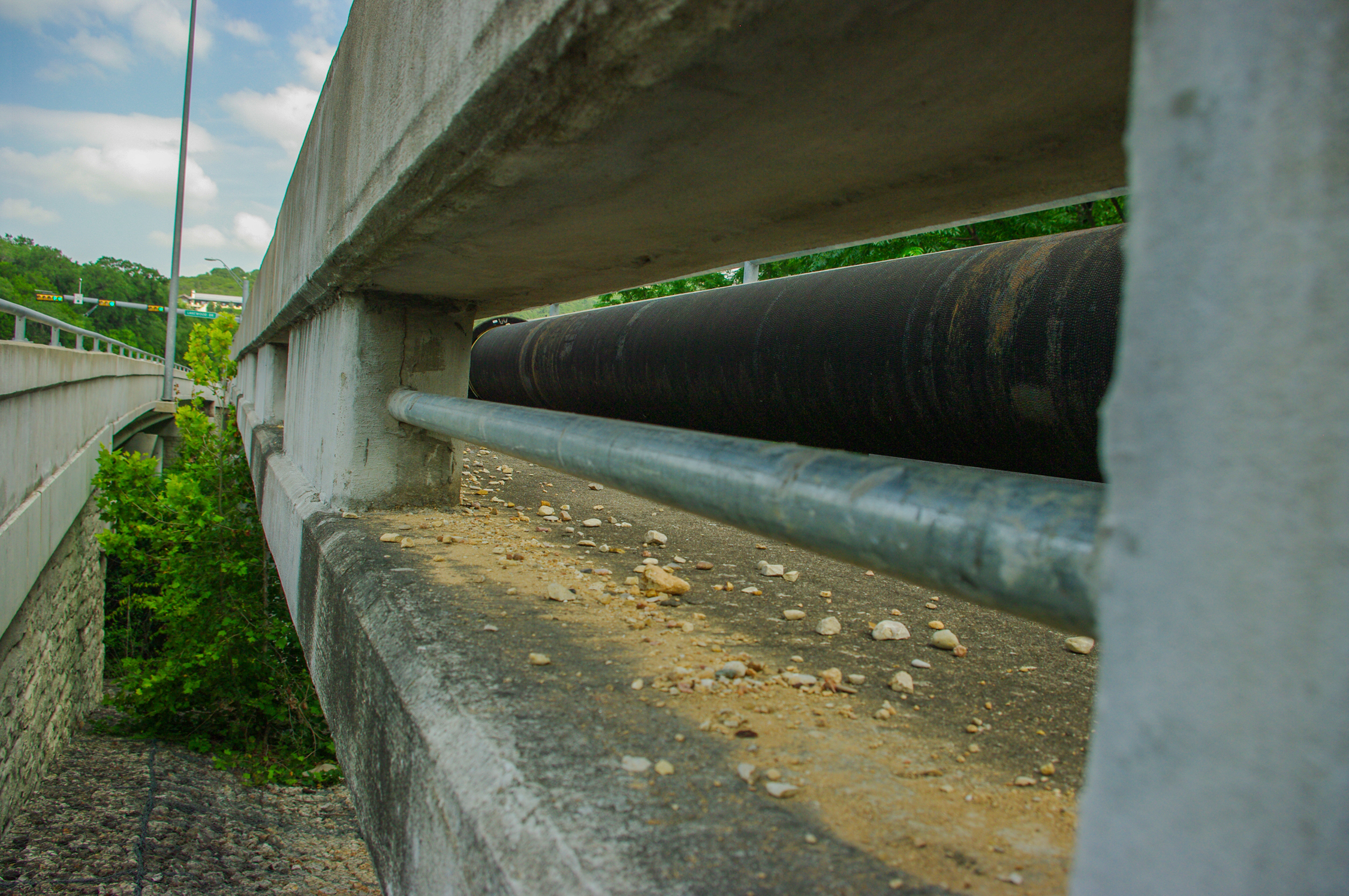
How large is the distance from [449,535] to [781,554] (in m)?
1.18

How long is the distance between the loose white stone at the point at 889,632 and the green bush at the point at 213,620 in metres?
9.08

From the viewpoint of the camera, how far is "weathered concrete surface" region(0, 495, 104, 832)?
7.22 m

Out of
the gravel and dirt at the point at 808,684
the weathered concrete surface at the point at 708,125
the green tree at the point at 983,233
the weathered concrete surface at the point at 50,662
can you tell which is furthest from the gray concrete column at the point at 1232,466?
the weathered concrete surface at the point at 50,662

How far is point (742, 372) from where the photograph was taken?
2215 mm

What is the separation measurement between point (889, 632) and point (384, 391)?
6.40ft

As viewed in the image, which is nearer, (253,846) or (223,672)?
(253,846)

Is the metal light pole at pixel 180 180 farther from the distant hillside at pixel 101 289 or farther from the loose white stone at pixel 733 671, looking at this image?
the distant hillside at pixel 101 289

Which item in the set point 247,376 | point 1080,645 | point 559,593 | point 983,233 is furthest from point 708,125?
point 247,376

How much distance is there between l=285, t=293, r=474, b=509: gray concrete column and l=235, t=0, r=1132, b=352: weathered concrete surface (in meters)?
0.56

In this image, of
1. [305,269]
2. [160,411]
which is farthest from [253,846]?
[160,411]

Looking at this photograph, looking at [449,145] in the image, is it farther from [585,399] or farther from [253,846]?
[253,846]

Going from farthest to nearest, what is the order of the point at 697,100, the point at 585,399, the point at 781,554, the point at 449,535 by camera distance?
the point at 585,399 → the point at 781,554 → the point at 449,535 → the point at 697,100

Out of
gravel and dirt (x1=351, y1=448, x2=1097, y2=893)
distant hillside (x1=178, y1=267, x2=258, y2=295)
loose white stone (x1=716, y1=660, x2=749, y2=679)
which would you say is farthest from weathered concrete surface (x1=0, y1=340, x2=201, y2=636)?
distant hillside (x1=178, y1=267, x2=258, y2=295)

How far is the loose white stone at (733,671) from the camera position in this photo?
154cm
